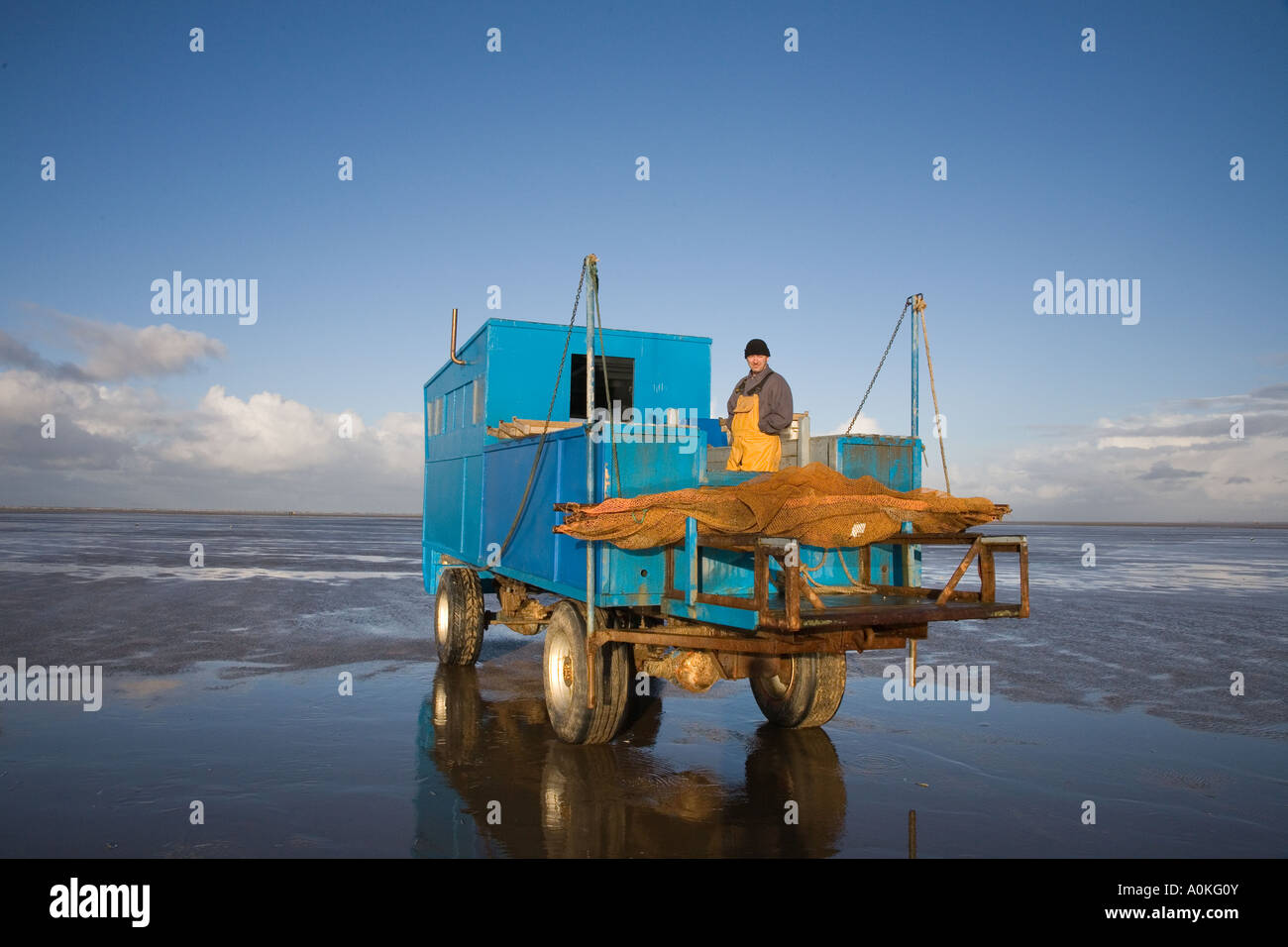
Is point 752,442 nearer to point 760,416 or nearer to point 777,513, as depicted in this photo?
point 760,416

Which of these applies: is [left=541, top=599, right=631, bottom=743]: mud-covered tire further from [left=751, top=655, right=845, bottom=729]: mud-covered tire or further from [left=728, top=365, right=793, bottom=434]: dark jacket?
[left=728, top=365, right=793, bottom=434]: dark jacket

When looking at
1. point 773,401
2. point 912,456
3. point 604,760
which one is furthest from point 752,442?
point 604,760

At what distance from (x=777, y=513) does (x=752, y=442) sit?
1520 mm

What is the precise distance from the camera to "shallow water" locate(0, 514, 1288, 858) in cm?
504

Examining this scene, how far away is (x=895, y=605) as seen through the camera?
535 centimetres

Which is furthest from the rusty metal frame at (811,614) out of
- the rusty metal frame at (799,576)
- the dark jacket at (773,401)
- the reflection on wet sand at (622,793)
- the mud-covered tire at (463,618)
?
the mud-covered tire at (463,618)

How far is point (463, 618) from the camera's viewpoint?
33.9 ft

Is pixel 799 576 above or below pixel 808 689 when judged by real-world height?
above

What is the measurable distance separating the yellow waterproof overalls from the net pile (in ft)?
3.14

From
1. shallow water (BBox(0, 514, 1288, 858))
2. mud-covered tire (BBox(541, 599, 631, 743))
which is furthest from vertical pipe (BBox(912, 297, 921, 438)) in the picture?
mud-covered tire (BBox(541, 599, 631, 743))

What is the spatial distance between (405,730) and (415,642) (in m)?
5.17

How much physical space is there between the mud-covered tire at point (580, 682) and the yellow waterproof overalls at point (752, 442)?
1737mm
